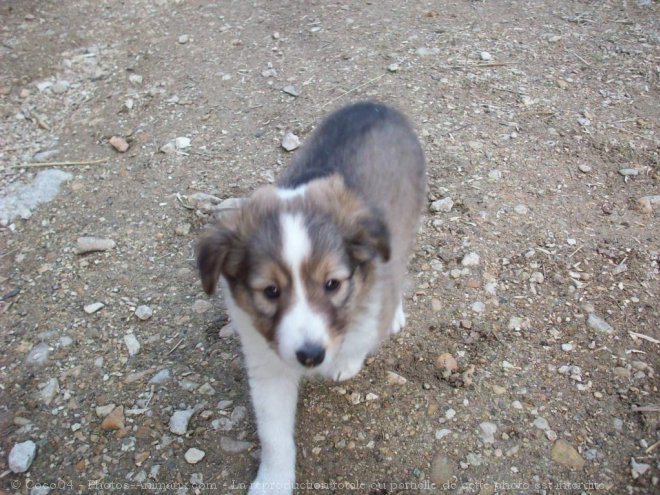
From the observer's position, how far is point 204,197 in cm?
422

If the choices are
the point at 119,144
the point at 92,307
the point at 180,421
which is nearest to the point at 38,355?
the point at 92,307

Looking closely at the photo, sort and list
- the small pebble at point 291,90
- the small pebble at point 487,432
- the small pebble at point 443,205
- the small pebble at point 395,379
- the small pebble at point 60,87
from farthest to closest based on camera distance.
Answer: the small pebble at point 60,87, the small pebble at point 291,90, the small pebble at point 443,205, the small pebble at point 395,379, the small pebble at point 487,432

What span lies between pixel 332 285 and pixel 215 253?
0.49 meters

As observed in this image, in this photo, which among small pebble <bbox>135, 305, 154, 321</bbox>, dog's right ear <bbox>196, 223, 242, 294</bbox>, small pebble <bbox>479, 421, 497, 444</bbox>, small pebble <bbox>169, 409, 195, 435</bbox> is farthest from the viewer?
small pebble <bbox>135, 305, 154, 321</bbox>

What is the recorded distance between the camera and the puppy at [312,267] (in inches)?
92.8

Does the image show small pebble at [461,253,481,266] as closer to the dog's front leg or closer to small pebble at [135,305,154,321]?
the dog's front leg

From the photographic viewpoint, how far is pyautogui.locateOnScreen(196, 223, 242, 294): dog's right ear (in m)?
2.51

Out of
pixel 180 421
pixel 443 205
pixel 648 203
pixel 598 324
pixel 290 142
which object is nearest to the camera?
pixel 180 421

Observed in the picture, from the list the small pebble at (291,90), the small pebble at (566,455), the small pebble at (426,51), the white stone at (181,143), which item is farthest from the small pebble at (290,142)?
the small pebble at (566,455)

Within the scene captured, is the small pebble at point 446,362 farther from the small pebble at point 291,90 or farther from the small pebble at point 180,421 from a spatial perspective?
the small pebble at point 291,90

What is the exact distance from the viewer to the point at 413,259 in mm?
3740

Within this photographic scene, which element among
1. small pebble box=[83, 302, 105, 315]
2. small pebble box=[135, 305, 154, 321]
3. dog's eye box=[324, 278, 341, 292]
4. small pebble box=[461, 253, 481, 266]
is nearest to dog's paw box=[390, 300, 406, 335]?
small pebble box=[461, 253, 481, 266]

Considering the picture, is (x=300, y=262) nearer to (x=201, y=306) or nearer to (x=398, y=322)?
(x=398, y=322)

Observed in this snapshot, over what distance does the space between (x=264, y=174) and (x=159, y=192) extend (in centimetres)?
74
